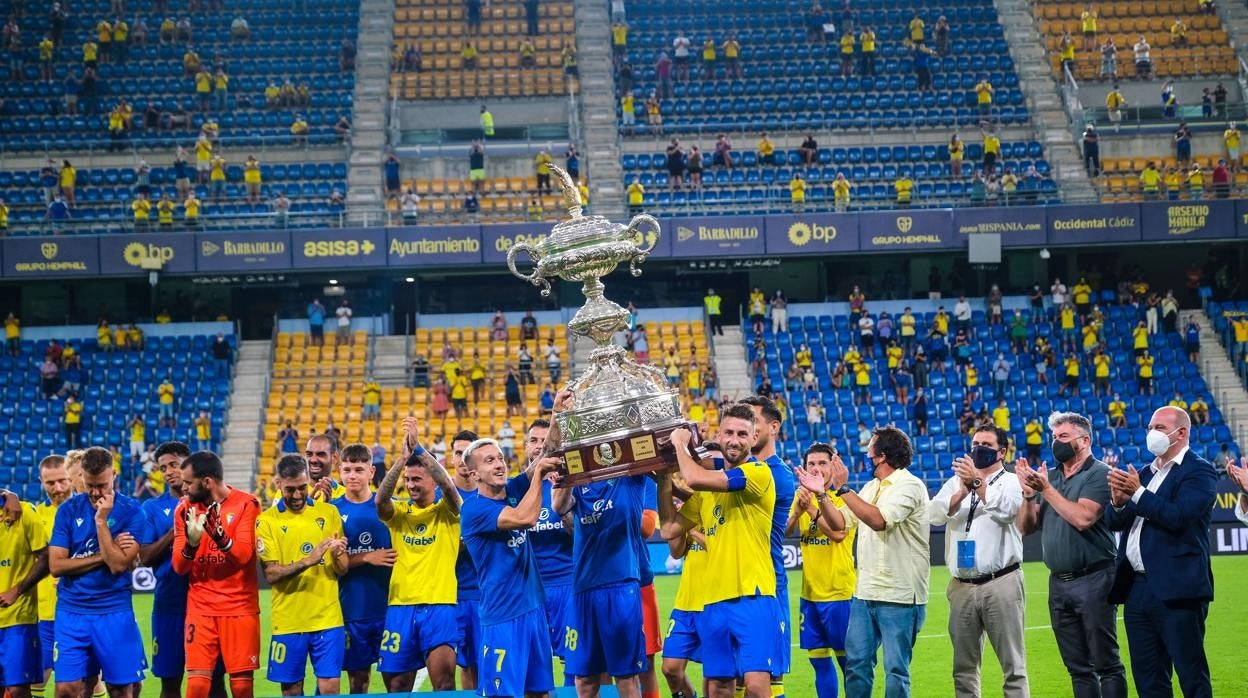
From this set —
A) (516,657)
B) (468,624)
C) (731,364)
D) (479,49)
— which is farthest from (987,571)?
(479,49)

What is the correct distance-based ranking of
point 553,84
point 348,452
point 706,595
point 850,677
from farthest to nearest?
point 553,84 → point 348,452 → point 850,677 → point 706,595

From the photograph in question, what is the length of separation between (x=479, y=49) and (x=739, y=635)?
3628 cm

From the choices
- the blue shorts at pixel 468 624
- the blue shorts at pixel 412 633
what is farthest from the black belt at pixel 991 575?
the blue shorts at pixel 412 633

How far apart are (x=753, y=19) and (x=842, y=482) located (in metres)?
34.7

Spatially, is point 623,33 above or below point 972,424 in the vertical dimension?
above

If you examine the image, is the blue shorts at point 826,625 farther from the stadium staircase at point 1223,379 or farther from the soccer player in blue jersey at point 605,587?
the stadium staircase at point 1223,379

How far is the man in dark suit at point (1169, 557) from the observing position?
353 inches

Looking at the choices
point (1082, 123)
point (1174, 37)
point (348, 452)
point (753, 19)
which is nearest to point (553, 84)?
point (753, 19)

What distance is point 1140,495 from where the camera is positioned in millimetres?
9070

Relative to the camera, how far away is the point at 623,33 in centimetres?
4238

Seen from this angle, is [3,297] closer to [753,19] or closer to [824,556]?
[753,19]

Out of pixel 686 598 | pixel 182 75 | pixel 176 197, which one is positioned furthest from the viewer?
pixel 182 75

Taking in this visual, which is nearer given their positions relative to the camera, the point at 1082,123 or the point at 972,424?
the point at 972,424

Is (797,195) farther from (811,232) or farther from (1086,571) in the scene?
(1086,571)
